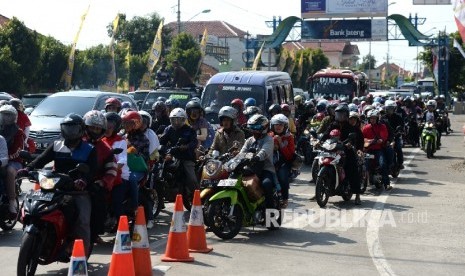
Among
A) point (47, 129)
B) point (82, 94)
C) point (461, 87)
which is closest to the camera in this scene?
point (47, 129)

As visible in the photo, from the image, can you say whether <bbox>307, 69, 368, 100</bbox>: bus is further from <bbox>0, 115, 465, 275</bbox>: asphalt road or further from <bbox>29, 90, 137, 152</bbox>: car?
<bbox>0, 115, 465, 275</bbox>: asphalt road

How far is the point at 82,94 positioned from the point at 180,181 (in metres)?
8.85

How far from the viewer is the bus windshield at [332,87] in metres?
41.1

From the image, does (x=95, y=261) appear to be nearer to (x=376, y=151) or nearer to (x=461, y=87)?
(x=376, y=151)

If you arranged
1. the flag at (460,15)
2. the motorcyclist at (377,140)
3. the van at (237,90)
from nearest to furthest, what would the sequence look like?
the motorcyclist at (377,140) → the van at (237,90) → the flag at (460,15)

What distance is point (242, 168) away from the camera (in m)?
11.7

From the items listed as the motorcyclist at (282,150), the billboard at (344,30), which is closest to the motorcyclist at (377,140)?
the motorcyclist at (282,150)

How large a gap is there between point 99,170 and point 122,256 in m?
1.27

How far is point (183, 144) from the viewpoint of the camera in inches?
522

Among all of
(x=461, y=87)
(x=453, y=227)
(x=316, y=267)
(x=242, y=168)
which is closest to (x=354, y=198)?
(x=453, y=227)

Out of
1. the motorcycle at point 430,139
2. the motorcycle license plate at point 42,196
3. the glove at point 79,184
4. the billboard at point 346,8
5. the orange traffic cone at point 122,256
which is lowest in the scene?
the motorcycle at point 430,139

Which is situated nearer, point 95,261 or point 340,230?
point 95,261

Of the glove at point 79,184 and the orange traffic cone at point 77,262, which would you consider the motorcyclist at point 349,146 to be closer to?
the glove at point 79,184

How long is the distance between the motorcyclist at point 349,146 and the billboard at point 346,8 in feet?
135
